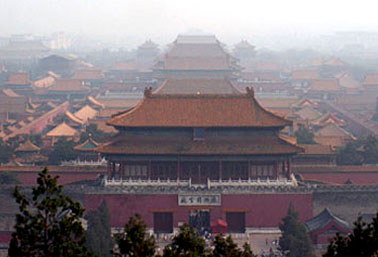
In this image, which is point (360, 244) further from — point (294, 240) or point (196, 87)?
point (196, 87)

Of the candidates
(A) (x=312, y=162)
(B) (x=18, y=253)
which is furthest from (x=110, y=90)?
(B) (x=18, y=253)

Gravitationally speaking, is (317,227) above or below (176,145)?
below

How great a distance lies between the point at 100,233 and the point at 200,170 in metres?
6.34

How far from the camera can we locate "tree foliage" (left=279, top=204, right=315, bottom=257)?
23578 mm

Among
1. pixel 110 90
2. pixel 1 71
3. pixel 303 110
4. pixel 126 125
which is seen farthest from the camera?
pixel 1 71

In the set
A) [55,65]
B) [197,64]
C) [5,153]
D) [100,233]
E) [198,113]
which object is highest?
[55,65]

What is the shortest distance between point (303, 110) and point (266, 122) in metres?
25.5

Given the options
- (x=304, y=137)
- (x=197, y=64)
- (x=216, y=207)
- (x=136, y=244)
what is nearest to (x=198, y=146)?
(x=216, y=207)

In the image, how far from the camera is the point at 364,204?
30.2 meters

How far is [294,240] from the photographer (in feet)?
78.7

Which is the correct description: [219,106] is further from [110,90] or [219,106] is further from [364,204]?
[110,90]

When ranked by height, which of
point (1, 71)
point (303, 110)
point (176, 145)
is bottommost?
point (176, 145)

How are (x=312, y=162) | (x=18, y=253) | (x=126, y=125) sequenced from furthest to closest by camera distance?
(x=312, y=162) < (x=126, y=125) < (x=18, y=253)

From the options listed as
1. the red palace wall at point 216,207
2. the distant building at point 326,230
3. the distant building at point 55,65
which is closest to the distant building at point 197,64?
the distant building at point 55,65
